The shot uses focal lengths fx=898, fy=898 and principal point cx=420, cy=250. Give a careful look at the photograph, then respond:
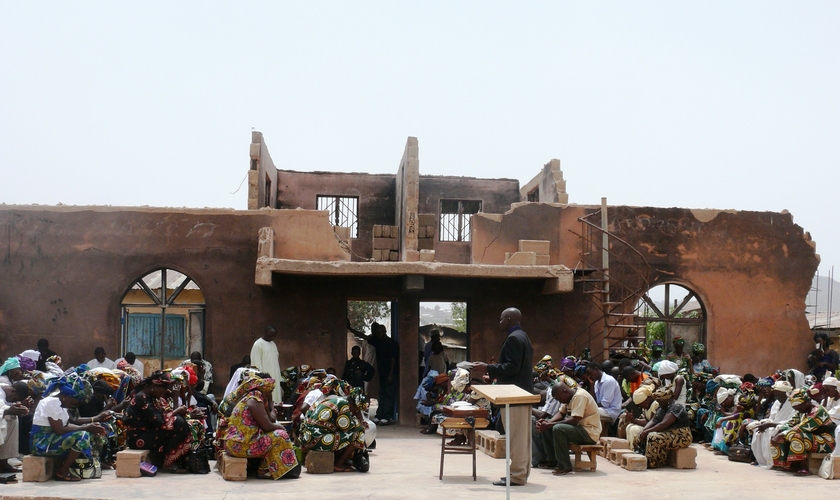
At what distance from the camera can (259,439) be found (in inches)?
366

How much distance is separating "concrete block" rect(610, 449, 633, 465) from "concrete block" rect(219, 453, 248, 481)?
432 centimetres

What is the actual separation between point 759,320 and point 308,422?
422 inches

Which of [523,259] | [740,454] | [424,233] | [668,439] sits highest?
[424,233]

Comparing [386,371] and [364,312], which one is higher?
[364,312]

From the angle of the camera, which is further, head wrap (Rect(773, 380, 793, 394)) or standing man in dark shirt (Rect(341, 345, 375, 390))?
standing man in dark shirt (Rect(341, 345, 375, 390))

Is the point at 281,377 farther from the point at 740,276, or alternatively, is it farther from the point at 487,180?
the point at 487,180

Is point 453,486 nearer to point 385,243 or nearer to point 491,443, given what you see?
point 491,443

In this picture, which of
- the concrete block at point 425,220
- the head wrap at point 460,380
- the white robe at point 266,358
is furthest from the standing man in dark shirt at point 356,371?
the concrete block at point 425,220

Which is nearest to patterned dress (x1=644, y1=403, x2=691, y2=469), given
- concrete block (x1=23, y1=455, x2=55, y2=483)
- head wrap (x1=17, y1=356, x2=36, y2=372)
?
concrete block (x1=23, y1=455, x2=55, y2=483)

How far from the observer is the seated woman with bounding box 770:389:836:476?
32.6 feet

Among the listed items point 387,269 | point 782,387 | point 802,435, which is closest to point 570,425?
point 802,435

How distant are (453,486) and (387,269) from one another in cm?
592

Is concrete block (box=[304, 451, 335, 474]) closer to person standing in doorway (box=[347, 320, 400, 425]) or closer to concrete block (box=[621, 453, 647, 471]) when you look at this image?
concrete block (box=[621, 453, 647, 471])

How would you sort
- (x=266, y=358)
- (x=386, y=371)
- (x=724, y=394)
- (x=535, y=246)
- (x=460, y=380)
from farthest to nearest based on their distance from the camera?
(x=386, y=371)
(x=535, y=246)
(x=266, y=358)
(x=460, y=380)
(x=724, y=394)
